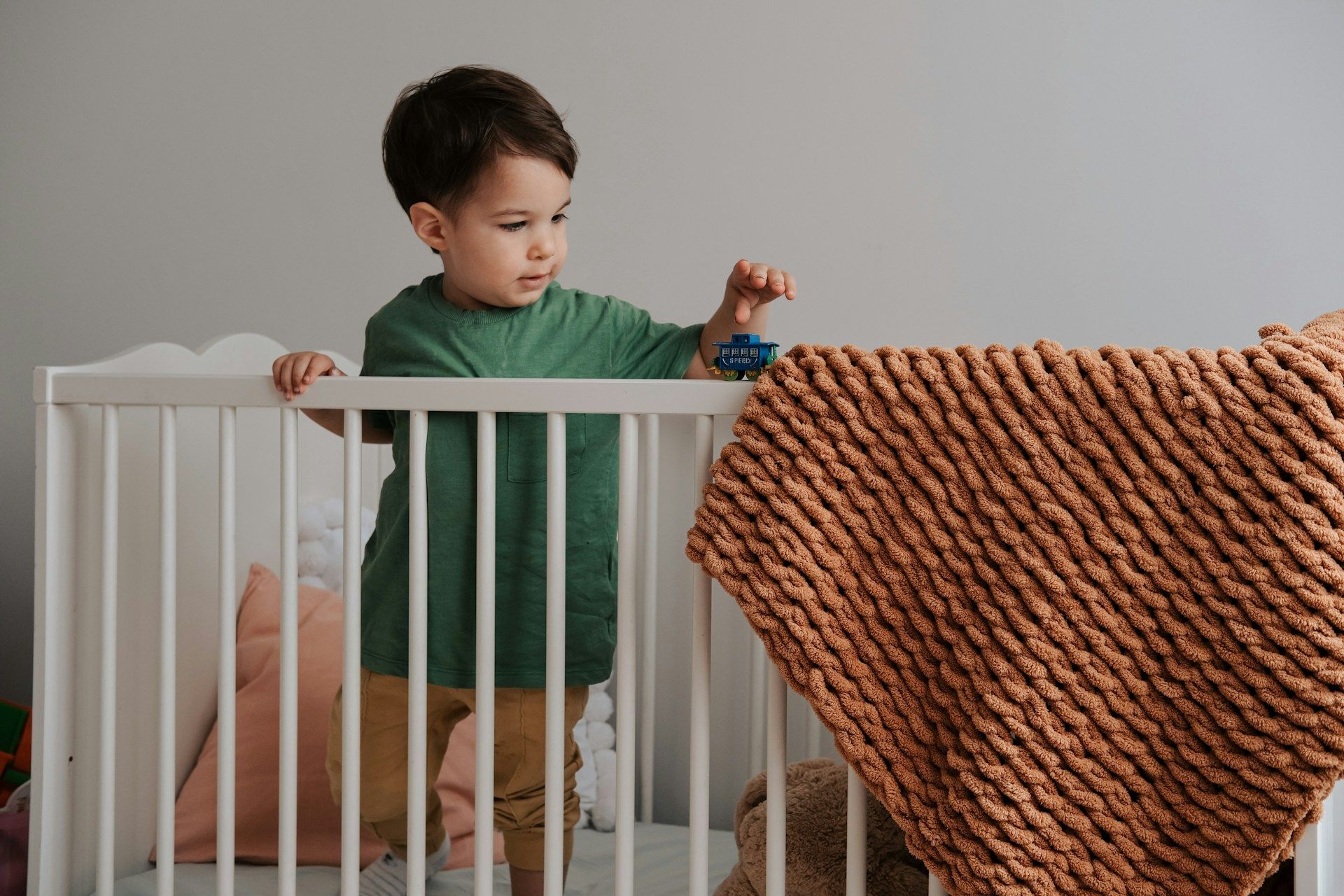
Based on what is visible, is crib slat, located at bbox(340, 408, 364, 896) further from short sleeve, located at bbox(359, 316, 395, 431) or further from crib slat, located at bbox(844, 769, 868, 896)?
crib slat, located at bbox(844, 769, 868, 896)

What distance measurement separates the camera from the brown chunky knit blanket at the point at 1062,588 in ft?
2.12

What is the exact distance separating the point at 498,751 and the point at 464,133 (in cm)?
58

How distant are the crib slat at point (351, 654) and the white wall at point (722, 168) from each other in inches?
27.2

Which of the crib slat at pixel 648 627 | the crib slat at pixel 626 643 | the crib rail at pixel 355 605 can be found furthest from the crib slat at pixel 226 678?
the crib slat at pixel 648 627

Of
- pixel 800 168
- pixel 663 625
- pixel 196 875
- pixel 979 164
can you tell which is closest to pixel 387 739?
pixel 196 875

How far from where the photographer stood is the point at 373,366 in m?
1.06

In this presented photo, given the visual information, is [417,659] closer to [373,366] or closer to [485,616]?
[485,616]

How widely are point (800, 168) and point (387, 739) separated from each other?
972mm

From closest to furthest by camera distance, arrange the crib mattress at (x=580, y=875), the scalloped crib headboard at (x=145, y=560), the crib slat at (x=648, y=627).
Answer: the scalloped crib headboard at (x=145, y=560), the crib mattress at (x=580, y=875), the crib slat at (x=648, y=627)

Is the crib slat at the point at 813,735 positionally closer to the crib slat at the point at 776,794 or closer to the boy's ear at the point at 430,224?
the crib slat at the point at 776,794

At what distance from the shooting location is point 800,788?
1004mm

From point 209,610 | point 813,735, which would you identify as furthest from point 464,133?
point 813,735

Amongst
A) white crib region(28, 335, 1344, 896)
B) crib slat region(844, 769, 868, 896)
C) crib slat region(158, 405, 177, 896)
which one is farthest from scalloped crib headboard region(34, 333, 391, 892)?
crib slat region(844, 769, 868, 896)

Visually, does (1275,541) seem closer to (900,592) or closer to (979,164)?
(900,592)
